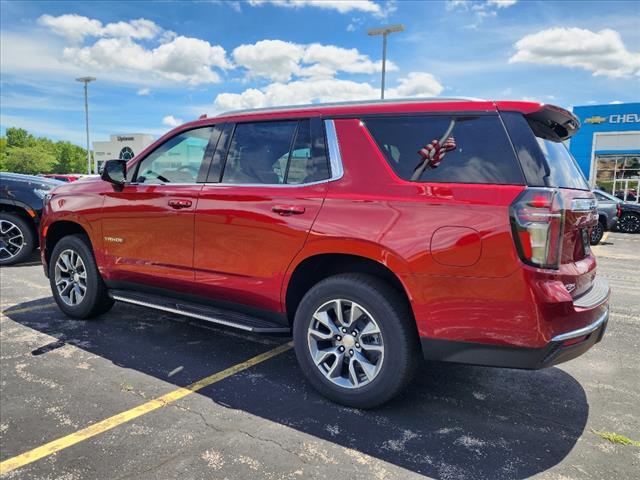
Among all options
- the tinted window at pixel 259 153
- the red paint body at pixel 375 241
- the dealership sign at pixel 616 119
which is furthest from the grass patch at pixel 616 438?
the dealership sign at pixel 616 119

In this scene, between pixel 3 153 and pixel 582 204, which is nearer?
pixel 582 204

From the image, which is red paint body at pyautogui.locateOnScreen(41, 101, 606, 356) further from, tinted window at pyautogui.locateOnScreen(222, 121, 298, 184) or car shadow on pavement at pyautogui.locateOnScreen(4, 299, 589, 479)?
car shadow on pavement at pyautogui.locateOnScreen(4, 299, 589, 479)

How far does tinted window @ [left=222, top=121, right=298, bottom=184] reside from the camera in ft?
11.3

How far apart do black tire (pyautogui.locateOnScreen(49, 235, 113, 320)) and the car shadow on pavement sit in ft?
0.92

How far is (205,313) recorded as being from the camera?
364 cm

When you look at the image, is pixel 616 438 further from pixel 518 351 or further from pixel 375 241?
pixel 375 241

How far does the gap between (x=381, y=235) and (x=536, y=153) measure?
95cm

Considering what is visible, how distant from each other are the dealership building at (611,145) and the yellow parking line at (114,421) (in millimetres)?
27191

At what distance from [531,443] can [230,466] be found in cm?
162

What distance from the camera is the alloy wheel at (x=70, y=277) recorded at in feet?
15.5

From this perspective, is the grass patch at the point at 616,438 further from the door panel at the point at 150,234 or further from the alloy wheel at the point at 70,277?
the alloy wheel at the point at 70,277

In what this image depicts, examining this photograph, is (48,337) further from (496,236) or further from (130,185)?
(496,236)

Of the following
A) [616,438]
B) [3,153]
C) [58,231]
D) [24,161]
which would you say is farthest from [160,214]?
[3,153]

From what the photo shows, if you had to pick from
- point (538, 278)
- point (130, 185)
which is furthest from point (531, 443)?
point (130, 185)
